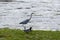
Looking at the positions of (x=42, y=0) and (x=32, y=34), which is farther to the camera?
(x=42, y=0)

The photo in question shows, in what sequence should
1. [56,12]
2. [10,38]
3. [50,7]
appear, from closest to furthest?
[10,38], [56,12], [50,7]

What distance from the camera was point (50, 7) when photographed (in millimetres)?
19453

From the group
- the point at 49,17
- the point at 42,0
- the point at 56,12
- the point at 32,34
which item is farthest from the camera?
the point at 42,0

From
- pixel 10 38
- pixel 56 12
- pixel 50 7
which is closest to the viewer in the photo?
pixel 10 38

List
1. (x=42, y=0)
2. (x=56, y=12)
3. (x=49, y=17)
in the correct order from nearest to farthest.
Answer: (x=49, y=17) < (x=56, y=12) < (x=42, y=0)

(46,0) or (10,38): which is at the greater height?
(10,38)

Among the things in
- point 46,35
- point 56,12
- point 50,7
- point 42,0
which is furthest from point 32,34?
point 42,0

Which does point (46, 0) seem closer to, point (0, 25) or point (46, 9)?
point (46, 9)

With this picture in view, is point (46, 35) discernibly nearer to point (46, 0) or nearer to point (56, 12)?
point (56, 12)

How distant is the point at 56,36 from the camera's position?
10.3 meters

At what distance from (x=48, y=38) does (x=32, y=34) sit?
2.59ft

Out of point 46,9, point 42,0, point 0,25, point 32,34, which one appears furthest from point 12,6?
point 32,34

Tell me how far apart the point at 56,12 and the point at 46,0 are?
5.76 m

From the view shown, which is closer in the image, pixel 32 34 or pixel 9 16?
pixel 32 34
